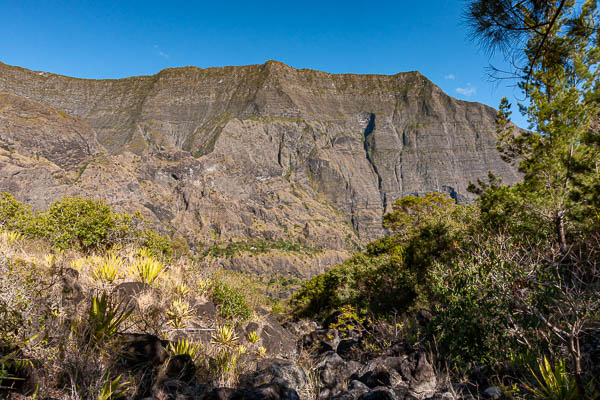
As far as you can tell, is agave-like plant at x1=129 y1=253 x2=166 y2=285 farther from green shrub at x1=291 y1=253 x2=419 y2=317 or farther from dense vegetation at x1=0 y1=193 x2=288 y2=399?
green shrub at x1=291 y1=253 x2=419 y2=317

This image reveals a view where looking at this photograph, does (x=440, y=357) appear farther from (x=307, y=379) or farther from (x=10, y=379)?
(x=10, y=379)

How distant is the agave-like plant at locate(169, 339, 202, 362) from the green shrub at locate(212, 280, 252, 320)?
8.02ft

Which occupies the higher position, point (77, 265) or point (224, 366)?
point (77, 265)

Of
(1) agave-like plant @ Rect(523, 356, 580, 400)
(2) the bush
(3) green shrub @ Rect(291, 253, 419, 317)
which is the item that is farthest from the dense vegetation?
(3) green shrub @ Rect(291, 253, 419, 317)

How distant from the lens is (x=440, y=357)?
20.9 ft

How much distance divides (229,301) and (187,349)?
9.72 ft

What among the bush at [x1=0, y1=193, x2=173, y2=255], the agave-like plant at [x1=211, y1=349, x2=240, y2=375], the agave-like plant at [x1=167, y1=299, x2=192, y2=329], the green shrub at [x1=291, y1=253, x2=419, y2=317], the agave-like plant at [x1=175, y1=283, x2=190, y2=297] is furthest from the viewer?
the green shrub at [x1=291, y1=253, x2=419, y2=317]

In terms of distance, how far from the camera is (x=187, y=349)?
15.5ft

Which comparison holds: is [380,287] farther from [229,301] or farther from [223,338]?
[223,338]

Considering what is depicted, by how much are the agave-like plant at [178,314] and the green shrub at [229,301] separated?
159 centimetres

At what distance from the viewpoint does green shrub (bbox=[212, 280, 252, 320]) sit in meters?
7.49

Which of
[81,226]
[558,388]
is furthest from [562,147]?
[81,226]

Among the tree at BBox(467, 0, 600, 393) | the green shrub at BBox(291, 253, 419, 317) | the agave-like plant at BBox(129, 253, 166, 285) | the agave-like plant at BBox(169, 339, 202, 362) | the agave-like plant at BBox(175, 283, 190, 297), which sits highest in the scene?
the tree at BBox(467, 0, 600, 393)

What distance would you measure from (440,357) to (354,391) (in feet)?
8.18
